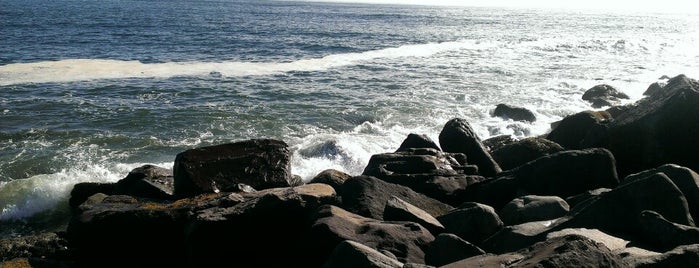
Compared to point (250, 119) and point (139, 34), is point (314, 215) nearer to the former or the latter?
point (250, 119)

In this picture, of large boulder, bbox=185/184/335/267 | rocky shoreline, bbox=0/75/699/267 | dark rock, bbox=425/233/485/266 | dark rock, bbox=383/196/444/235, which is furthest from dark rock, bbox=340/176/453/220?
dark rock, bbox=425/233/485/266

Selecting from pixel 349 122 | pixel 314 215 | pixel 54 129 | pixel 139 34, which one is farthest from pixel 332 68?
pixel 314 215

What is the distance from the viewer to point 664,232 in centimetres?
584

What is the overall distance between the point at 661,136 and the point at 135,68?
77.7 feet

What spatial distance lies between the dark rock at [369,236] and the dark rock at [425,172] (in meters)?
2.86

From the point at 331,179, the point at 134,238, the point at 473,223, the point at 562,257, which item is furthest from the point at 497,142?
the point at 562,257

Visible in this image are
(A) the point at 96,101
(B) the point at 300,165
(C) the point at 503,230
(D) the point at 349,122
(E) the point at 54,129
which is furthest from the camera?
(A) the point at 96,101

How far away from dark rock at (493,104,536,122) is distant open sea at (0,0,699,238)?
320 millimetres

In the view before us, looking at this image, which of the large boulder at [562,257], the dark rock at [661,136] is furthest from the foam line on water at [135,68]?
the large boulder at [562,257]

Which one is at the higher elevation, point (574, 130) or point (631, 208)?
point (631, 208)

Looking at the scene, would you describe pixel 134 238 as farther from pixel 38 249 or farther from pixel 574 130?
pixel 574 130

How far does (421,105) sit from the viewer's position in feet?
67.5

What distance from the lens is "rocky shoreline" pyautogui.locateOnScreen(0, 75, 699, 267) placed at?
18.6ft

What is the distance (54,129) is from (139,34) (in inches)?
1147
